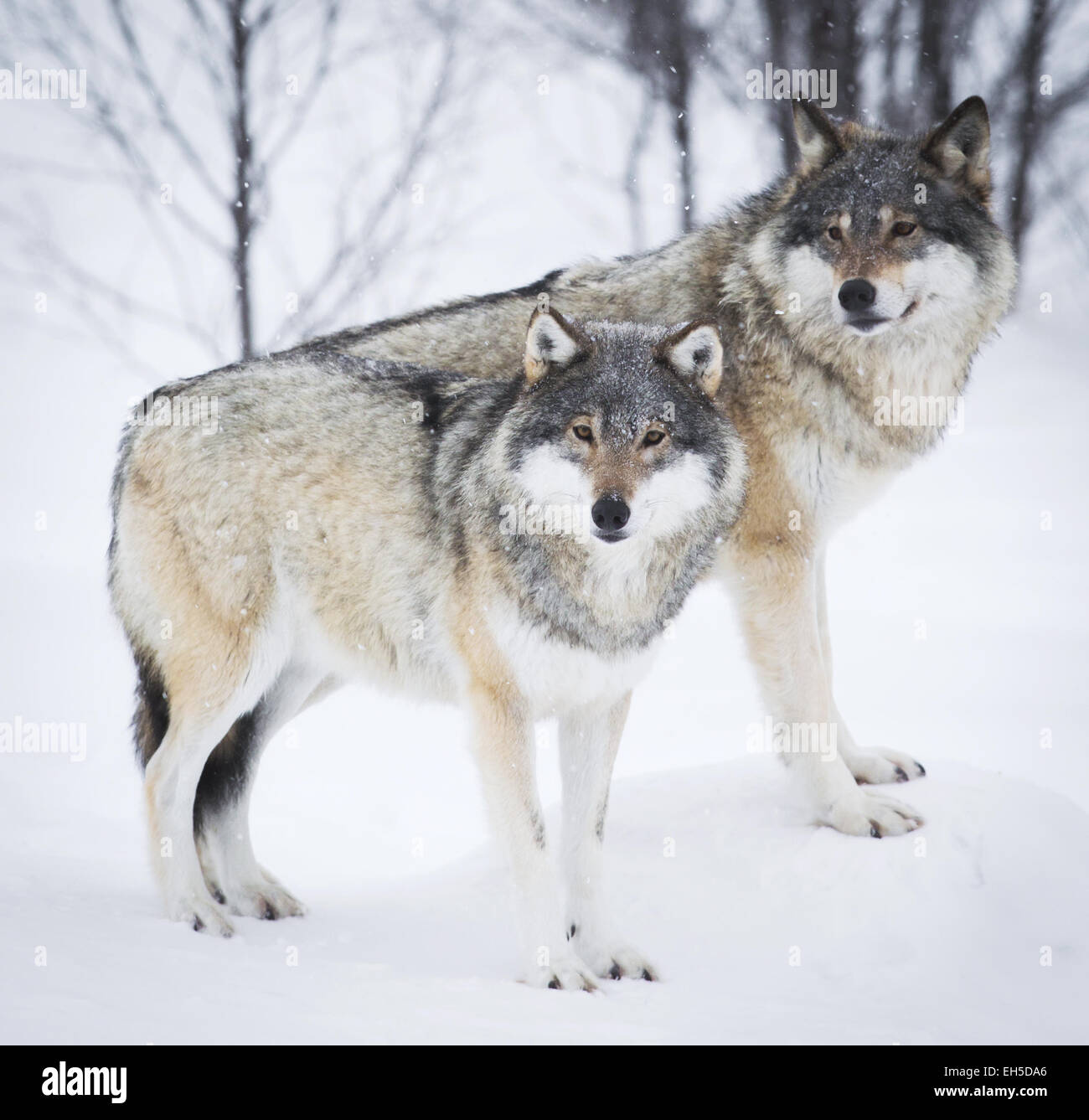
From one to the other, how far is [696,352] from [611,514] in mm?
835

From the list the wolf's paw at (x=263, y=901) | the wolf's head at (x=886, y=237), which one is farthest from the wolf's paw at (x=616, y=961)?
the wolf's head at (x=886, y=237)

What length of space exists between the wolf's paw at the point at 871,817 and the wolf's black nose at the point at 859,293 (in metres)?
1.99

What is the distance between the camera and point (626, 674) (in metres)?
4.12

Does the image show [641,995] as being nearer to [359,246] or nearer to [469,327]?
[469,327]

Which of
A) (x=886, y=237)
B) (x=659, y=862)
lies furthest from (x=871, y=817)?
(x=886, y=237)

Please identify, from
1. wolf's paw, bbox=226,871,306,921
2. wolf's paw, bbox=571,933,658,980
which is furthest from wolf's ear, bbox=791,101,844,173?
wolf's paw, bbox=226,871,306,921

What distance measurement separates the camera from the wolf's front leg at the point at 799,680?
4.87 metres

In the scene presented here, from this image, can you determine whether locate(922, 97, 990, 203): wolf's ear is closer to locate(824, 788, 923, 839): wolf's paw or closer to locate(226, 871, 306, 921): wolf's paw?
locate(824, 788, 923, 839): wolf's paw

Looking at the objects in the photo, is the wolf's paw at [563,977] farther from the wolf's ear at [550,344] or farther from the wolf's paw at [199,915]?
the wolf's ear at [550,344]

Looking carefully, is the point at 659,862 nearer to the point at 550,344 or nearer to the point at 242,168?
the point at 550,344

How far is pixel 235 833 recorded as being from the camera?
15.7ft

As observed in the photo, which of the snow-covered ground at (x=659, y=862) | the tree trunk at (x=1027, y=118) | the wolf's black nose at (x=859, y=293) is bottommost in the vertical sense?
the snow-covered ground at (x=659, y=862)

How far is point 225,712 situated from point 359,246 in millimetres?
6190

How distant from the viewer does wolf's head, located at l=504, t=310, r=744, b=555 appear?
380 centimetres
